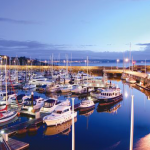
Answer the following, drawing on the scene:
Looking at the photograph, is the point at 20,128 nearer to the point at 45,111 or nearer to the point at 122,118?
the point at 45,111

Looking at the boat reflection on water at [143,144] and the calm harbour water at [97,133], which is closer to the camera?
the boat reflection on water at [143,144]

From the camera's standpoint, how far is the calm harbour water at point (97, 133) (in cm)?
1462

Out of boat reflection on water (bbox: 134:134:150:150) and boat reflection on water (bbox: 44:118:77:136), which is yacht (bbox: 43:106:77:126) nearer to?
boat reflection on water (bbox: 44:118:77:136)

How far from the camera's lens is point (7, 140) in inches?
518

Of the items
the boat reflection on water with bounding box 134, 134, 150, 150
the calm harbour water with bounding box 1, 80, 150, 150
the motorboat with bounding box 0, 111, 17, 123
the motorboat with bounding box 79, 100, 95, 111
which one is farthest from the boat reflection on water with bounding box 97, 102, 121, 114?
the motorboat with bounding box 0, 111, 17, 123

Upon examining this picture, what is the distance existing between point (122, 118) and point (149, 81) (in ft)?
79.3

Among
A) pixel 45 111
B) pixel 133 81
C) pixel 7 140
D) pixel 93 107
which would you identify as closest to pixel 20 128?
pixel 7 140

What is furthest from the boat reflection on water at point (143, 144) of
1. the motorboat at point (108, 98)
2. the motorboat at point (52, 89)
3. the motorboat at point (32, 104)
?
the motorboat at point (52, 89)

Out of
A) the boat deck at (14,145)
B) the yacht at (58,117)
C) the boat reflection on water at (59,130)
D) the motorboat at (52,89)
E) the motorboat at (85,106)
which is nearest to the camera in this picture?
the boat deck at (14,145)

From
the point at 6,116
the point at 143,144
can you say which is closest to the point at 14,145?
the point at 6,116

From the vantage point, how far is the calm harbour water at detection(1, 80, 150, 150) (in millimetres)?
14617

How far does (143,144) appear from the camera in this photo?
14.4 metres

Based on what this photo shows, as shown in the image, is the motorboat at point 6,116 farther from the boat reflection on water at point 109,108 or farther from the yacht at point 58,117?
the boat reflection on water at point 109,108

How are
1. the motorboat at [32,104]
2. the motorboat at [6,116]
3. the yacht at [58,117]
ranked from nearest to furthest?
the yacht at [58,117] < the motorboat at [6,116] < the motorboat at [32,104]
